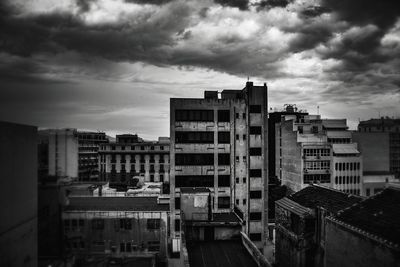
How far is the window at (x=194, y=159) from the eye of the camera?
1642 inches

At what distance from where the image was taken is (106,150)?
77.8 m

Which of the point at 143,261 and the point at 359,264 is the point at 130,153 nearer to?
the point at 143,261

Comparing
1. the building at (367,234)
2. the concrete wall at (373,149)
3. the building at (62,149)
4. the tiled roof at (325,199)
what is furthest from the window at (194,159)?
the building at (62,149)

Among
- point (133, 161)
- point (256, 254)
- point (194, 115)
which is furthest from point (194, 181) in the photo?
point (133, 161)

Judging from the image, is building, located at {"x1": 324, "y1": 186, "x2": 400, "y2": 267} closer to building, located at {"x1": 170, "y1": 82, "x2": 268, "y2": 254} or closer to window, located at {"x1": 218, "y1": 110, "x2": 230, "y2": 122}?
building, located at {"x1": 170, "y1": 82, "x2": 268, "y2": 254}

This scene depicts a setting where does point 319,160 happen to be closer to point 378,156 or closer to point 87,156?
point 378,156

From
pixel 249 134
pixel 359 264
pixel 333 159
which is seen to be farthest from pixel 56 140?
pixel 359 264

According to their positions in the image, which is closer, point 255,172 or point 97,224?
point 97,224

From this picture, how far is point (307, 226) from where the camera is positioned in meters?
27.1

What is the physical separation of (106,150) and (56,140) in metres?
19.4

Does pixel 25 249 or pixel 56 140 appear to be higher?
pixel 56 140

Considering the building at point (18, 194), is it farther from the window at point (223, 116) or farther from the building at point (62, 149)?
the building at point (62, 149)

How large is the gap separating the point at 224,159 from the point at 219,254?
21429 millimetres

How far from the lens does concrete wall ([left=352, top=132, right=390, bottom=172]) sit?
79312mm
